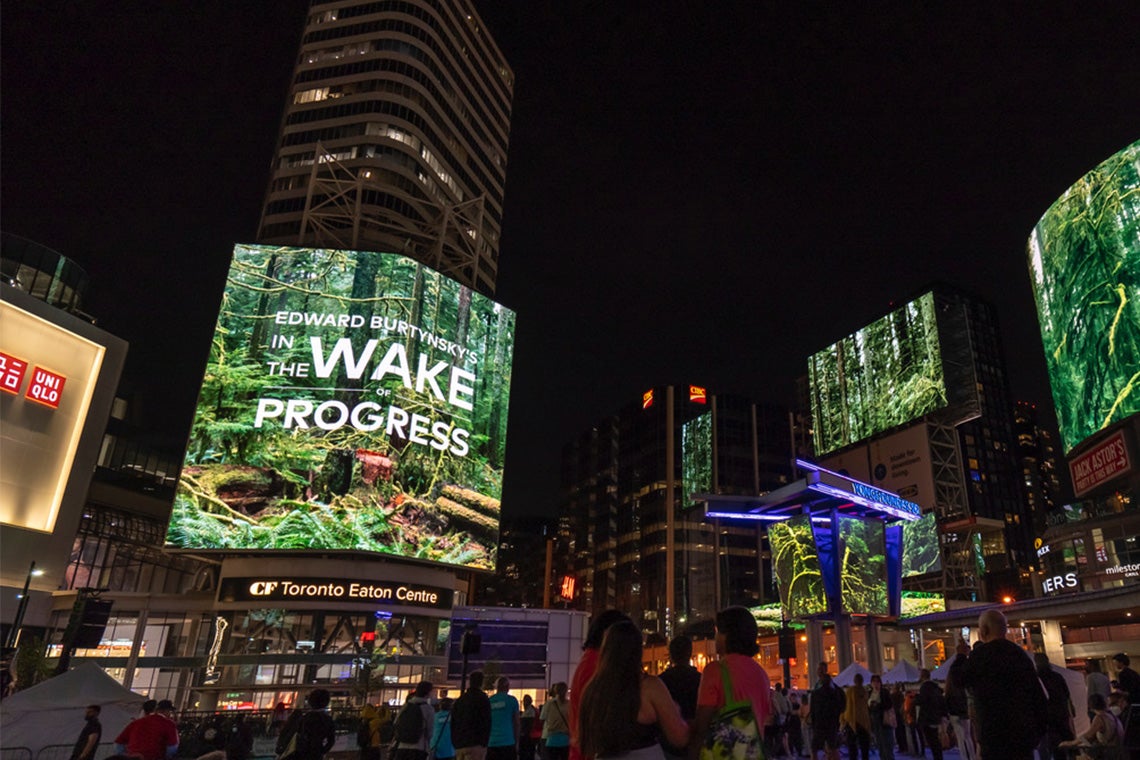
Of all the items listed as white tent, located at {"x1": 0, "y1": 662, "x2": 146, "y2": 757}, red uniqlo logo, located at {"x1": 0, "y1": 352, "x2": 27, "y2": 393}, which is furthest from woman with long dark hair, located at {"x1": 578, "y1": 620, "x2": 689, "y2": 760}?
red uniqlo logo, located at {"x1": 0, "y1": 352, "x2": 27, "y2": 393}

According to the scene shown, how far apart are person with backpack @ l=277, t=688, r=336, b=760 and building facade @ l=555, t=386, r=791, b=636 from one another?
252 ft

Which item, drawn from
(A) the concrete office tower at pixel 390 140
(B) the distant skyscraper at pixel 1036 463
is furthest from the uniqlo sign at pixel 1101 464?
(B) the distant skyscraper at pixel 1036 463

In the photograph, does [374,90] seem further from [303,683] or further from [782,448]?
[782,448]

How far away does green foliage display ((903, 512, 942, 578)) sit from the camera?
52.7 m

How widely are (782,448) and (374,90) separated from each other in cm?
6699

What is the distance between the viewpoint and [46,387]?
3203 cm

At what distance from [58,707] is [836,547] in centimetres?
3539

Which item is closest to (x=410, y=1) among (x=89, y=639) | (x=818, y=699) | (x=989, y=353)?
(x=89, y=639)

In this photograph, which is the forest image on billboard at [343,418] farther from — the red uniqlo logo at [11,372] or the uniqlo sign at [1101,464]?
the uniqlo sign at [1101,464]

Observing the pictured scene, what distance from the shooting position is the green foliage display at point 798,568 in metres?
39.2

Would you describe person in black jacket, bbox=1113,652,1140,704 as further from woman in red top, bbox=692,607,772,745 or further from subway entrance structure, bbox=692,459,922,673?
subway entrance structure, bbox=692,459,922,673

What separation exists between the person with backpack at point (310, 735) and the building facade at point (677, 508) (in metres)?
76.7

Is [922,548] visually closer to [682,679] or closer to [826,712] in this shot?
[826,712]

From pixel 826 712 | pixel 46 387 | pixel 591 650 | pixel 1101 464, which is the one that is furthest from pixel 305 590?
pixel 1101 464
